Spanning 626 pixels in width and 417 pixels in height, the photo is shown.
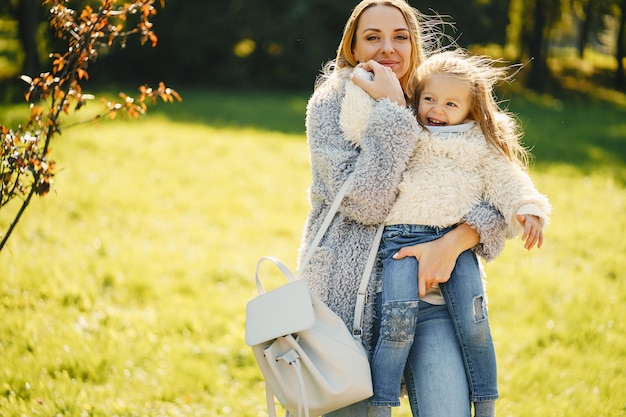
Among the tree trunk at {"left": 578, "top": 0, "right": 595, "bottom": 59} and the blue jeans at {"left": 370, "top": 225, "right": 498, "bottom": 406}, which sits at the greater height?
the blue jeans at {"left": 370, "top": 225, "right": 498, "bottom": 406}

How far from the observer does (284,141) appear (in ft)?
39.5

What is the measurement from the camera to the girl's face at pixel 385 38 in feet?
9.00

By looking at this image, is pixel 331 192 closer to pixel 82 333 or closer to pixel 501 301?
pixel 82 333

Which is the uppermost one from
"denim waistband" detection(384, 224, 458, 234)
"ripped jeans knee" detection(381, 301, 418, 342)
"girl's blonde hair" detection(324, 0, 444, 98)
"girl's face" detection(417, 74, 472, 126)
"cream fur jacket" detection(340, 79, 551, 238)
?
"girl's blonde hair" detection(324, 0, 444, 98)

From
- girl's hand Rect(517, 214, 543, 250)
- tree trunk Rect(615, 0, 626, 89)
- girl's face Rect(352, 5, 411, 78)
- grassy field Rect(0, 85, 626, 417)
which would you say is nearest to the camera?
girl's hand Rect(517, 214, 543, 250)

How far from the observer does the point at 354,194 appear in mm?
2439

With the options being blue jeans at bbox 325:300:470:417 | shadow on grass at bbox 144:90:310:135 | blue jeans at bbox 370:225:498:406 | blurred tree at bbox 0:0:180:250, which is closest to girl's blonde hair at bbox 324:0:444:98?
blue jeans at bbox 370:225:498:406

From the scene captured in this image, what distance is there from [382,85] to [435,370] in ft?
3.49

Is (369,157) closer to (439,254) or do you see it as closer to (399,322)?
(439,254)

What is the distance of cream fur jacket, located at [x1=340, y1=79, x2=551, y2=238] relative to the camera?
249 cm

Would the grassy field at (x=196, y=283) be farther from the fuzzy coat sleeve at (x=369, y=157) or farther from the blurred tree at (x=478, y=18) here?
the blurred tree at (x=478, y=18)

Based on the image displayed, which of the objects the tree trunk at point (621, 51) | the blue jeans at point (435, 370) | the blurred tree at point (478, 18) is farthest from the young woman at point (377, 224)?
the tree trunk at point (621, 51)

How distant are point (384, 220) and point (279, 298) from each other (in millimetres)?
498

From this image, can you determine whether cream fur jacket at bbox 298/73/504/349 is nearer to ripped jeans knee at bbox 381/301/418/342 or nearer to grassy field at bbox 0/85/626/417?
ripped jeans knee at bbox 381/301/418/342
